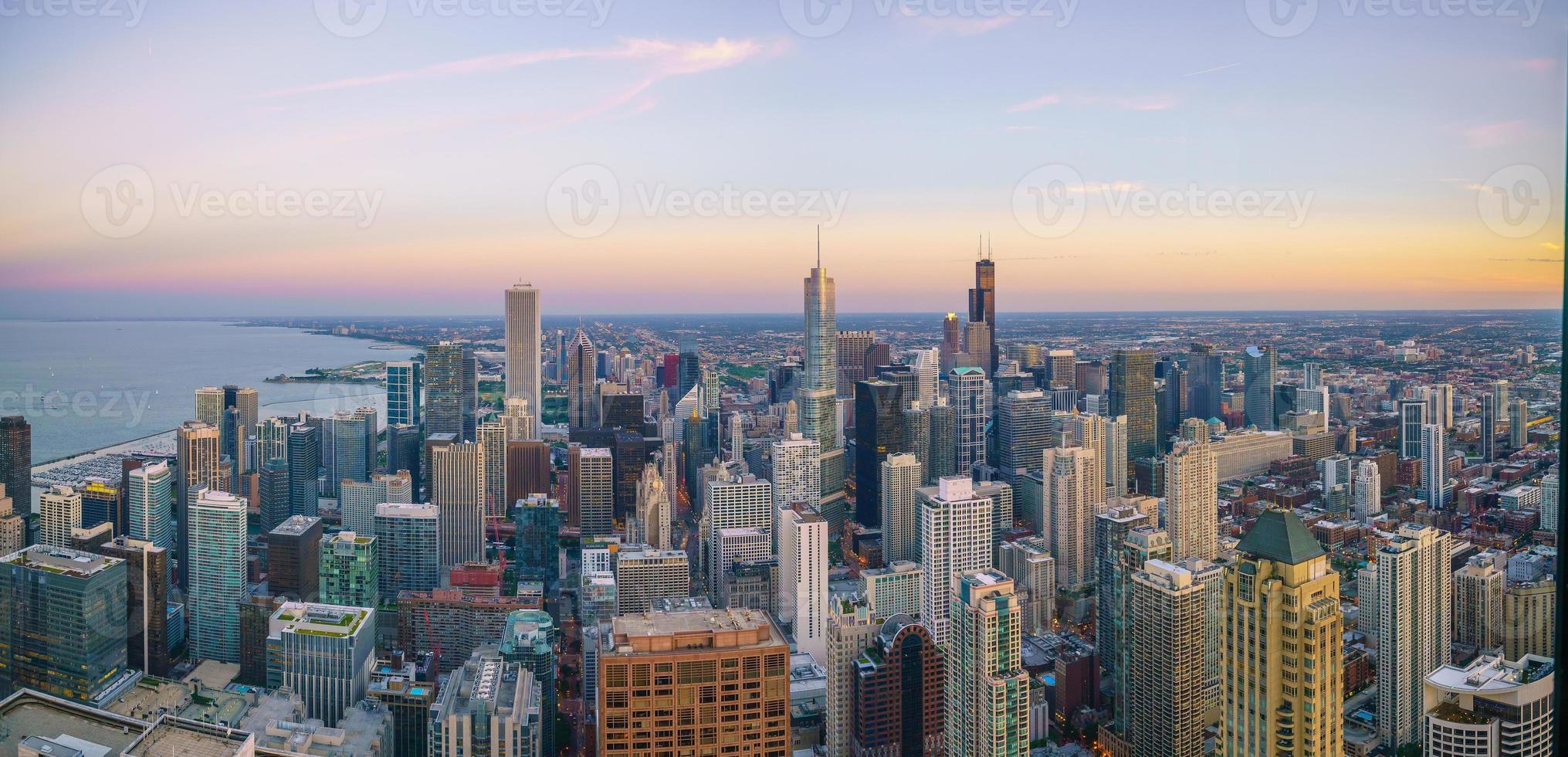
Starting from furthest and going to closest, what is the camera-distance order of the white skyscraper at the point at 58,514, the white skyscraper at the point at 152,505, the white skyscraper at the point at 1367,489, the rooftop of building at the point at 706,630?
the white skyscraper at the point at 152,505
the white skyscraper at the point at 1367,489
the white skyscraper at the point at 58,514
the rooftop of building at the point at 706,630

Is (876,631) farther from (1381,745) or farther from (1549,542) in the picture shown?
(1549,542)

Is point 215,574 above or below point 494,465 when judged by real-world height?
below

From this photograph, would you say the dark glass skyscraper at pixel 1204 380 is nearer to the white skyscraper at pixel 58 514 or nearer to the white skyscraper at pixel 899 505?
the white skyscraper at pixel 899 505

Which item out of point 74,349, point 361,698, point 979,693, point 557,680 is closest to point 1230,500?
point 979,693

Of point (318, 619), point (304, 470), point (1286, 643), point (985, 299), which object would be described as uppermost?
point (985, 299)

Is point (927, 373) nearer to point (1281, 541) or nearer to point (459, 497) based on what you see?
point (459, 497)

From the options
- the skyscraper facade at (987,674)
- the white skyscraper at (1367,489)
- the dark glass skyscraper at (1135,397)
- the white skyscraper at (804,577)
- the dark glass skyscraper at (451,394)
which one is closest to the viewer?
the white skyscraper at (1367,489)

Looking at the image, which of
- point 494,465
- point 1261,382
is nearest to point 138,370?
point 494,465

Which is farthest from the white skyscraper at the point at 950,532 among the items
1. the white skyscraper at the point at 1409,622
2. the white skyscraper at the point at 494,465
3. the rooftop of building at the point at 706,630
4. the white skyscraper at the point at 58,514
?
the white skyscraper at the point at 58,514
